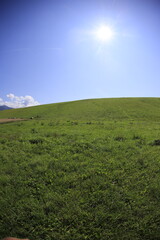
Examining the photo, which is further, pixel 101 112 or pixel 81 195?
pixel 101 112

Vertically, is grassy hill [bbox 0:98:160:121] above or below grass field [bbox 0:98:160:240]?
above

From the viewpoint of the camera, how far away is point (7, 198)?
560 cm

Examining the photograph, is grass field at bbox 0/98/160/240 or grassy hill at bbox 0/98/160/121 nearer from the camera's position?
grass field at bbox 0/98/160/240

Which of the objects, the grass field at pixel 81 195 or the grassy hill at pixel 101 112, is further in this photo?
the grassy hill at pixel 101 112

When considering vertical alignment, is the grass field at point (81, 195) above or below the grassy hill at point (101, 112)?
below

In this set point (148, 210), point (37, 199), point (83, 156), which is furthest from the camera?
point (83, 156)

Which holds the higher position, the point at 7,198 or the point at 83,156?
the point at 83,156

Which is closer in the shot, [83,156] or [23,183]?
[23,183]

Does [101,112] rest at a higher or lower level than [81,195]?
higher

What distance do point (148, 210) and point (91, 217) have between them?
209 cm

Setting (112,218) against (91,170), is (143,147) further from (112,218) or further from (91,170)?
(112,218)

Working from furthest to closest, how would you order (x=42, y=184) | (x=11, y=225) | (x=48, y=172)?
(x=48, y=172)
(x=42, y=184)
(x=11, y=225)

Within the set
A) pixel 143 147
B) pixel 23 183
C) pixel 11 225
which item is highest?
pixel 143 147

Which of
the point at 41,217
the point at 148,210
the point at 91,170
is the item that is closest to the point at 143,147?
Answer: the point at 91,170
